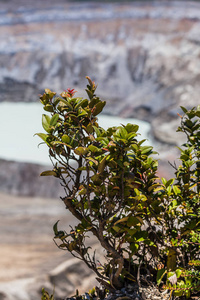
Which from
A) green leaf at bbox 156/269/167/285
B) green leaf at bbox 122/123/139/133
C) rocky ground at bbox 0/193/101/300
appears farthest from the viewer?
rocky ground at bbox 0/193/101/300

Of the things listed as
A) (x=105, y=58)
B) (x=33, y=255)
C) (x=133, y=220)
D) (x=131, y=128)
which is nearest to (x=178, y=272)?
(x=133, y=220)

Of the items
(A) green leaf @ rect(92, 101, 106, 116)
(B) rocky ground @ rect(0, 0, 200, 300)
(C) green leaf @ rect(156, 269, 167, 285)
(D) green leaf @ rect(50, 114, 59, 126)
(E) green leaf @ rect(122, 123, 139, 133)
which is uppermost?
(B) rocky ground @ rect(0, 0, 200, 300)

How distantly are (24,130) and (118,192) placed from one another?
3.73 m

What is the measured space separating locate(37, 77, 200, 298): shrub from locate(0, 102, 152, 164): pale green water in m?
2.72

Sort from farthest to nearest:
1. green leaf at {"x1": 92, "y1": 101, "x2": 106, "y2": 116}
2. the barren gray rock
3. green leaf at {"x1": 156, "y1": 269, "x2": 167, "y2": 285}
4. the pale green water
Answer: the pale green water → the barren gray rock → green leaf at {"x1": 156, "y1": 269, "x2": 167, "y2": 285} → green leaf at {"x1": 92, "y1": 101, "x2": 106, "y2": 116}

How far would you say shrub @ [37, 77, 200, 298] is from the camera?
99 cm

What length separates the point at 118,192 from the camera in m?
1.06

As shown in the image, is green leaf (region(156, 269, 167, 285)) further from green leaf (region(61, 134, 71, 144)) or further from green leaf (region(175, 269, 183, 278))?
green leaf (region(61, 134, 71, 144))

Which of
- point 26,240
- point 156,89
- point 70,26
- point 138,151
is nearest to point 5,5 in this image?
point 70,26

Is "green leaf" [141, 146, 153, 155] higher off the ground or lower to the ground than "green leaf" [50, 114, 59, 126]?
lower

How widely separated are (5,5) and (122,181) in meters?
6.49

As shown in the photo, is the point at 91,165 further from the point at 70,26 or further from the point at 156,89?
the point at 70,26

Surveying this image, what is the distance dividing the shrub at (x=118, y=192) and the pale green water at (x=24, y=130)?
2.72 m

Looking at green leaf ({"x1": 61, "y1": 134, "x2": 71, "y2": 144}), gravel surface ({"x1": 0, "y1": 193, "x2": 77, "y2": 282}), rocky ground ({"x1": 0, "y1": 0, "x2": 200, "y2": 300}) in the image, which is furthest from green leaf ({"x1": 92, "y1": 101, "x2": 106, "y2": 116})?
rocky ground ({"x1": 0, "y1": 0, "x2": 200, "y2": 300})
